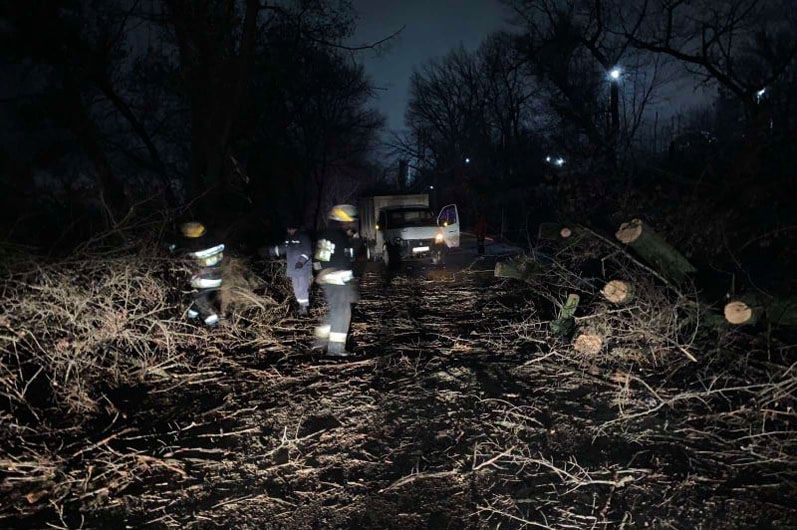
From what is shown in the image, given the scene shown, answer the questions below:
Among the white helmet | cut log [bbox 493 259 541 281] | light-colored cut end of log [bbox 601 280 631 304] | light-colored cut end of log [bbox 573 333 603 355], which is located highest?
the white helmet

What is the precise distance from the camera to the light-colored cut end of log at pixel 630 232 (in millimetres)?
5055

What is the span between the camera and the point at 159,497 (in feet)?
10.4

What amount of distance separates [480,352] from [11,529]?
424cm

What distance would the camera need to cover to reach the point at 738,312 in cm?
438

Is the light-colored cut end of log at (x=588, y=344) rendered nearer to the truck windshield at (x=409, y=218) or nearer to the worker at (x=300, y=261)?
the worker at (x=300, y=261)

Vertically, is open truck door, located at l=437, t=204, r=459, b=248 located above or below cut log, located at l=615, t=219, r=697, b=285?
above

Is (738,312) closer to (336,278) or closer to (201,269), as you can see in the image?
(336,278)

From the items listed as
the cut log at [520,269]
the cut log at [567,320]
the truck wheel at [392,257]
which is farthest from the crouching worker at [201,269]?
the truck wheel at [392,257]

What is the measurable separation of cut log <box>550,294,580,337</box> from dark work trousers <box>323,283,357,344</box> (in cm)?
243

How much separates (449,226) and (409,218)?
1.23 metres

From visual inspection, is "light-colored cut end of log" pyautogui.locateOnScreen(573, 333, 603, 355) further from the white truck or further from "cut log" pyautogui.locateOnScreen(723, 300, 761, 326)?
the white truck

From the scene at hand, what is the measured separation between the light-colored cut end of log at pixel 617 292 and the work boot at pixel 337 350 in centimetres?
290

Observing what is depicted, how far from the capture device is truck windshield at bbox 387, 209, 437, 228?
549 inches

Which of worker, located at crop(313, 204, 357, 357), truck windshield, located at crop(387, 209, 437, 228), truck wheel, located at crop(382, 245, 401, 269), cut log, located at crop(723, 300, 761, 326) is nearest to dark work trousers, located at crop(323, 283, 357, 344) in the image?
worker, located at crop(313, 204, 357, 357)
